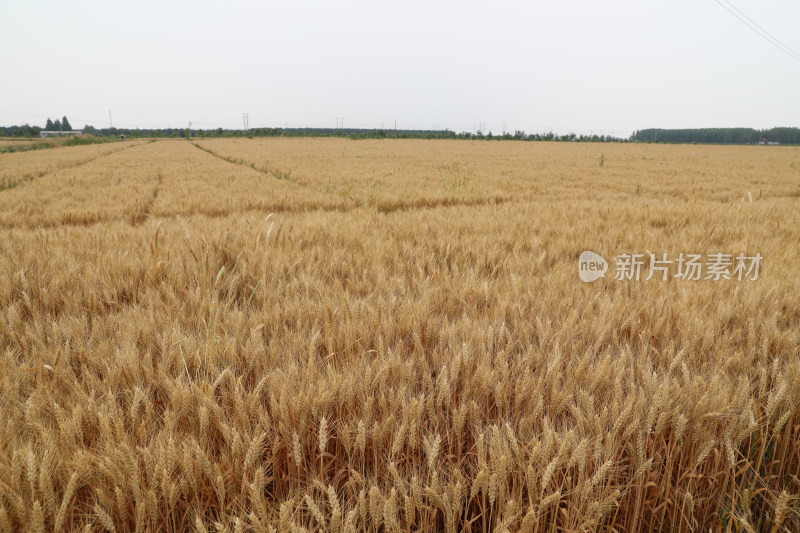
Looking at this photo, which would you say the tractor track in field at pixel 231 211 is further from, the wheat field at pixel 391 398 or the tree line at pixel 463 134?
the tree line at pixel 463 134

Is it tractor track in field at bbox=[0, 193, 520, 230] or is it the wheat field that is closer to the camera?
the wheat field

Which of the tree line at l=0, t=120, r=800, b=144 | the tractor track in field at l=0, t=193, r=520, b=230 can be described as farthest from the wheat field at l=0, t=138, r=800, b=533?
the tree line at l=0, t=120, r=800, b=144

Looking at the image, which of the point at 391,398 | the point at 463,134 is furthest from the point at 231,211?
the point at 463,134

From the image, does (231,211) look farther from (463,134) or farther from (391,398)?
(463,134)

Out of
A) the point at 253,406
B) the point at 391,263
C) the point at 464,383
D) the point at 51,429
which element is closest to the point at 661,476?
the point at 464,383

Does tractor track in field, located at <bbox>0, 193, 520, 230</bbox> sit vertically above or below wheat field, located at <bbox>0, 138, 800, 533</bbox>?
above

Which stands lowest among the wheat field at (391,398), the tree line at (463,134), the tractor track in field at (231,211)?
the wheat field at (391,398)

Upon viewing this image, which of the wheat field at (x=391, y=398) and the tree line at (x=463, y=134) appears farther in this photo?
the tree line at (x=463, y=134)

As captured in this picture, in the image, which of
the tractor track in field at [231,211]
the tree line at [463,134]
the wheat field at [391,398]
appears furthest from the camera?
the tree line at [463,134]

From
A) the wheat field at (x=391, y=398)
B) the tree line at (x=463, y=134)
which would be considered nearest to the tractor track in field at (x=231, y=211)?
the wheat field at (x=391, y=398)

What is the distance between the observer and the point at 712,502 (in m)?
0.96

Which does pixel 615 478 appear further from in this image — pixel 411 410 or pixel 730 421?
pixel 411 410

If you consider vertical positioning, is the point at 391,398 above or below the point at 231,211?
below

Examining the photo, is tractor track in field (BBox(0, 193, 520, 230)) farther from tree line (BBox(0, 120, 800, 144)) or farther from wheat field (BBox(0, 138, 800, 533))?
tree line (BBox(0, 120, 800, 144))
